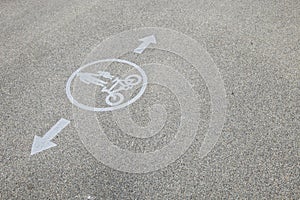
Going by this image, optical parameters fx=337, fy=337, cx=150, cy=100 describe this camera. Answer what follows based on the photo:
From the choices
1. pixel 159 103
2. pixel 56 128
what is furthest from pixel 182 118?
pixel 56 128

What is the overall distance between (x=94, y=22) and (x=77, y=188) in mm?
2062

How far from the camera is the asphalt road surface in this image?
89.0 inches

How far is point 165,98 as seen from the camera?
2814 millimetres

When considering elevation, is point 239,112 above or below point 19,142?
below

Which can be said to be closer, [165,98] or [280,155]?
[280,155]

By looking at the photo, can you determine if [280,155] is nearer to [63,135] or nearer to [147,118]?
[147,118]

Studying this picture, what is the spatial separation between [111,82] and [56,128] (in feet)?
2.10

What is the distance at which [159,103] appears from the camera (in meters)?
2.78


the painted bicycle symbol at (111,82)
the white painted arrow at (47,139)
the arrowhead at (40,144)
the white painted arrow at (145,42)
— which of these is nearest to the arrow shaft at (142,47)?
the white painted arrow at (145,42)

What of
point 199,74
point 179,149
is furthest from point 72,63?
point 179,149

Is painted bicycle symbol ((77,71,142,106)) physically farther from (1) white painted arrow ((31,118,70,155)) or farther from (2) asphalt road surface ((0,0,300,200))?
(1) white painted arrow ((31,118,70,155))

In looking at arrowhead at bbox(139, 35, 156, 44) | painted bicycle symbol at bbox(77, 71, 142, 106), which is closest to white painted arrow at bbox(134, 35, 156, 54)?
arrowhead at bbox(139, 35, 156, 44)

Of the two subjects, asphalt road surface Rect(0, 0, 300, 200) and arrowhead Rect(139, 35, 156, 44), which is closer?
asphalt road surface Rect(0, 0, 300, 200)

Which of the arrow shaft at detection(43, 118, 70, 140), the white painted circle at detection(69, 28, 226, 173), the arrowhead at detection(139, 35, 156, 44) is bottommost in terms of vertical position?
the white painted circle at detection(69, 28, 226, 173)
